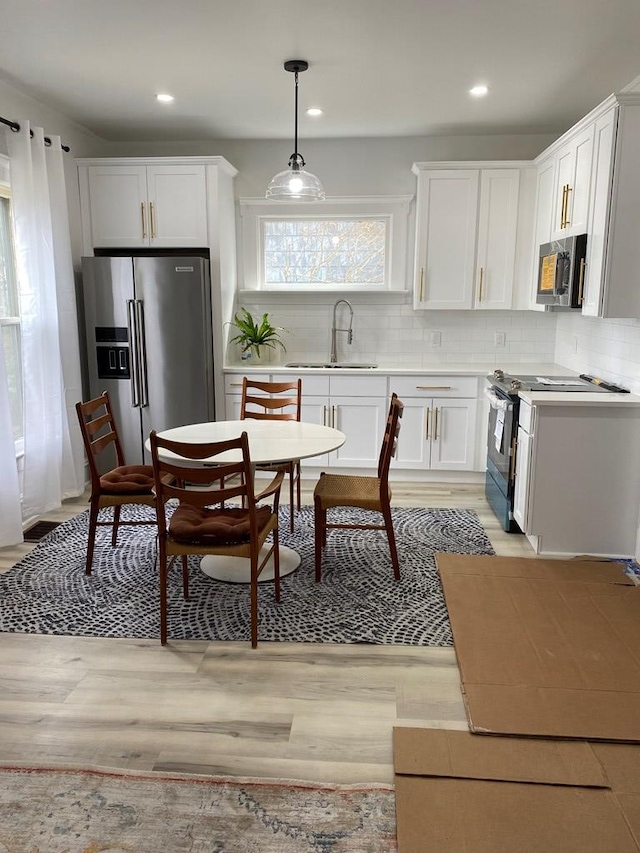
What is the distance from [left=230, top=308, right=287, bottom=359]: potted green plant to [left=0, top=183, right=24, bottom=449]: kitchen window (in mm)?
1627

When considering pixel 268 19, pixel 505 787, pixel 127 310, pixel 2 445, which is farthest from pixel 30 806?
pixel 127 310

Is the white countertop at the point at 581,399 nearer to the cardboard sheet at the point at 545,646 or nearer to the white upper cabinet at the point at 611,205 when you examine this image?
the white upper cabinet at the point at 611,205

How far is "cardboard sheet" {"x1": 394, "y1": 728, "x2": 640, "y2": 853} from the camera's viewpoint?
69.6 inches

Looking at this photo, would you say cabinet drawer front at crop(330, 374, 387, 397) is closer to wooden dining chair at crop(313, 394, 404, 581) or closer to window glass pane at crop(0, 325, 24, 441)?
wooden dining chair at crop(313, 394, 404, 581)

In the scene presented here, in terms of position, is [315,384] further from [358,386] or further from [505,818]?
[505,818]

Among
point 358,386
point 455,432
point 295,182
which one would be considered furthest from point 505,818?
point 358,386

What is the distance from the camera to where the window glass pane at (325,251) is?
210 inches

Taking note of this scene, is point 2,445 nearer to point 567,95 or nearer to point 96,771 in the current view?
point 96,771

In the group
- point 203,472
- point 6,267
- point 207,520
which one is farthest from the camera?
point 6,267

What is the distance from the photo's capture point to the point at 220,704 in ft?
7.81

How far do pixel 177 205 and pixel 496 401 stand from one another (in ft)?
8.98

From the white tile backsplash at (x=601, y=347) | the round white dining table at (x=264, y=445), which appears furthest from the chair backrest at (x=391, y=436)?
the white tile backsplash at (x=601, y=347)

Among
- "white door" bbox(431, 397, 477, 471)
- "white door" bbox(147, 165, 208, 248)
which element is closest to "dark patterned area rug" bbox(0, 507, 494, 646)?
"white door" bbox(431, 397, 477, 471)

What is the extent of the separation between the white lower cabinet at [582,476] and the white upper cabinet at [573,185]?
109 cm
